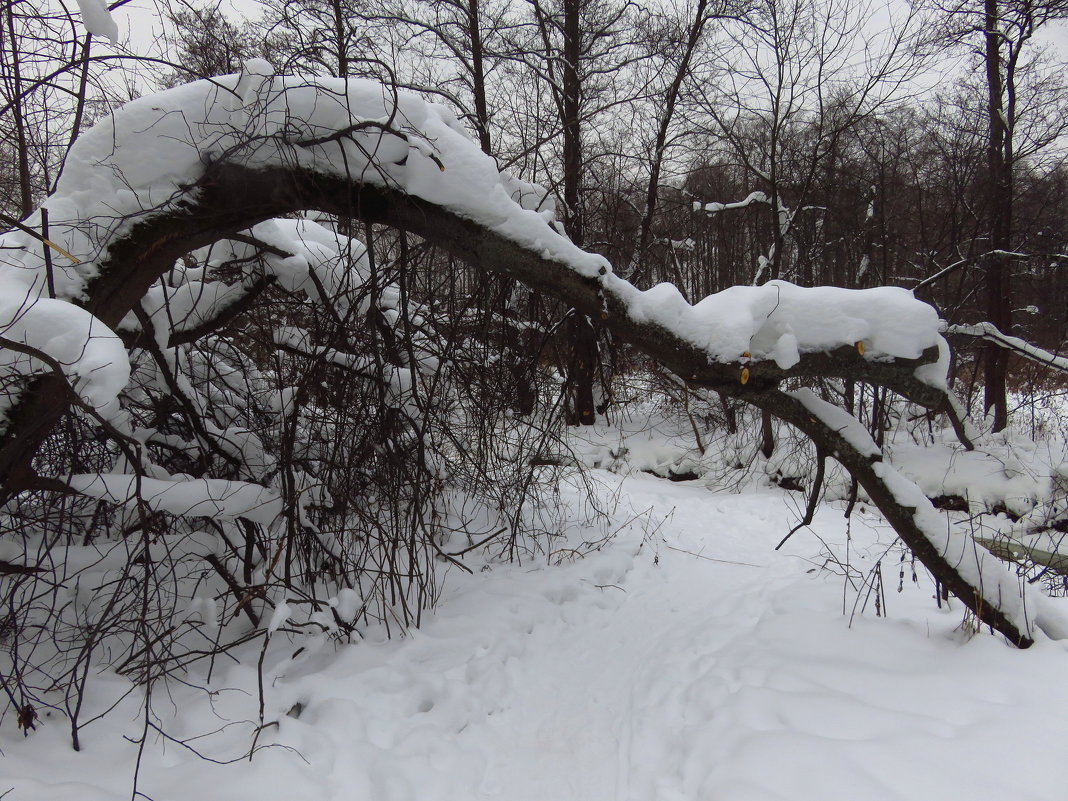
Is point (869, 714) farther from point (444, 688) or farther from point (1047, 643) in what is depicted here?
point (444, 688)

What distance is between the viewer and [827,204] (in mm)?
9562

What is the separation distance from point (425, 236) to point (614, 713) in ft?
8.66

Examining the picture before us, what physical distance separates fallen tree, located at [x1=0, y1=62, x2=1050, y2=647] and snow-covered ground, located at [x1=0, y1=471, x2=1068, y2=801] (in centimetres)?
65

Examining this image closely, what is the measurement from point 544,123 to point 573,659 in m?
5.67

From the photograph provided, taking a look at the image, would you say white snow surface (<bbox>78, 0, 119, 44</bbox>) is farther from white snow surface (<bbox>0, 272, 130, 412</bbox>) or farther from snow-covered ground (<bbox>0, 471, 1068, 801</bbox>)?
snow-covered ground (<bbox>0, 471, 1068, 801</bbox>)

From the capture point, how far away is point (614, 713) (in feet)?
9.89

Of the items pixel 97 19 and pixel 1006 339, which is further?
pixel 1006 339

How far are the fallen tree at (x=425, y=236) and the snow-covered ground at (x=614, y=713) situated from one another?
65 cm

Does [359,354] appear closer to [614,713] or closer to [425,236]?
[425,236]

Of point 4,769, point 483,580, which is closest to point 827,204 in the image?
point 483,580

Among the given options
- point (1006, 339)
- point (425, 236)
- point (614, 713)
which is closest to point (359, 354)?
point (425, 236)

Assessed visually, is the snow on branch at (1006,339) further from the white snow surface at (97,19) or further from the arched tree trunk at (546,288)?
the white snow surface at (97,19)

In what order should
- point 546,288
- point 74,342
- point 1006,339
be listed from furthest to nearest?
point 1006,339
point 546,288
point 74,342

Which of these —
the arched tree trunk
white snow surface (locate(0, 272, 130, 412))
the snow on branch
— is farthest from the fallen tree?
the snow on branch
